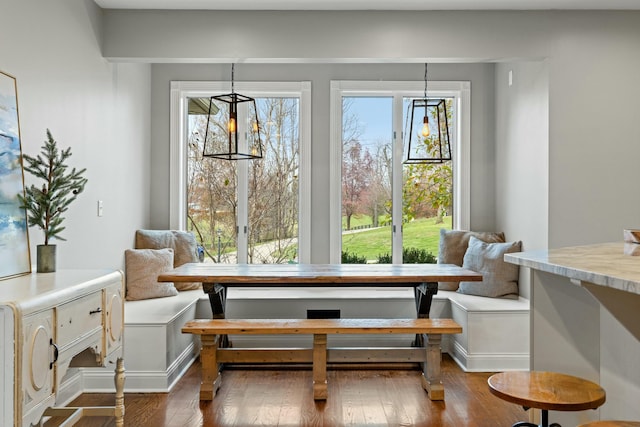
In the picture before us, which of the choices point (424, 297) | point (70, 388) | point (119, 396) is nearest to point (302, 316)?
point (424, 297)

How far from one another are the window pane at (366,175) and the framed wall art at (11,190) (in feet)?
9.85

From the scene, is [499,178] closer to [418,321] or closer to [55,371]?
[418,321]

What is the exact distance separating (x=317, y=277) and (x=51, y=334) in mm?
1877

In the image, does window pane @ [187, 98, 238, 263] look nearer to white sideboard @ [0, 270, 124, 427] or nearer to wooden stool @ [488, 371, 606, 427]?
white sideboard @ [0, 270, 124, 427]

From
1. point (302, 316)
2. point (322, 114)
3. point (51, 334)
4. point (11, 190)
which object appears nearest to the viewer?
point (51, 334)

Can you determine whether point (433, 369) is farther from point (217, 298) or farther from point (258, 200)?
point (258, 200)

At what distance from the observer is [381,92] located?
16.5 feet

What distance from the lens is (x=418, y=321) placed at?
353 cm

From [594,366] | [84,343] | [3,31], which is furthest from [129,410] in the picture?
[594,366]

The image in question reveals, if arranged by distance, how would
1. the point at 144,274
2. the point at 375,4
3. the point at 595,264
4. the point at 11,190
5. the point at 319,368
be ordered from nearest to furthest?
the point at 595,264, the point at 11,190, the point at 319,368, the point at 375,4, the point at 144,274

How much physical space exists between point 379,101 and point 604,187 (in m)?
2.13

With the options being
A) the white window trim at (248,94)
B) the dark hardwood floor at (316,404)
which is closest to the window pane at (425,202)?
the white window trim at (248,94)

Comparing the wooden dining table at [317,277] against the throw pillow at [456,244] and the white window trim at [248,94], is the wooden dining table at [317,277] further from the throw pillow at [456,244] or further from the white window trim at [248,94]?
the white window trim at [248,94]

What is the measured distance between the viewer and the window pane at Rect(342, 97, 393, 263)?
5.09 m
